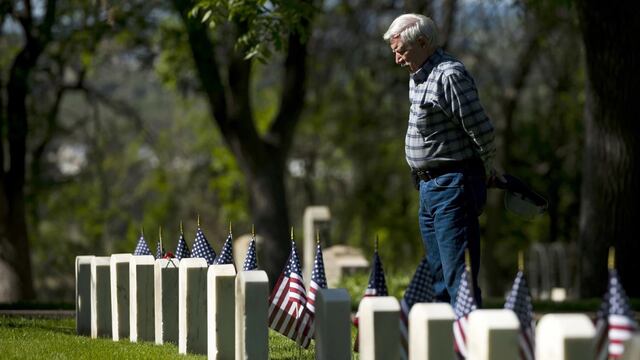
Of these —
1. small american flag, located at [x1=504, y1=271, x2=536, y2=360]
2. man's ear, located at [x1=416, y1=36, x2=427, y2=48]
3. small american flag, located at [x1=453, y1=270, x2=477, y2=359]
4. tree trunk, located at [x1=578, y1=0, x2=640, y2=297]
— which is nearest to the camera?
small american flag, located at [x1=504, y1=271, x2=536, y2=360]

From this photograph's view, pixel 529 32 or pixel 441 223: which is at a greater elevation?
pixel 529 32

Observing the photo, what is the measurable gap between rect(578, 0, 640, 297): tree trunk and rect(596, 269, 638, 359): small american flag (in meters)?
9.25

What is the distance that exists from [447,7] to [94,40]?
6083mm

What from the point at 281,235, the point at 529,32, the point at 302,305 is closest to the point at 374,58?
the point at 529,32

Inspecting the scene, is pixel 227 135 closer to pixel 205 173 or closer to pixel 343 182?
pixel 343 182

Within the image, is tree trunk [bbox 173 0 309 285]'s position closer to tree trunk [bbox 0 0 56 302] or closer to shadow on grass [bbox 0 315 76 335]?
tree trunk [bbox 0 0 56 302]

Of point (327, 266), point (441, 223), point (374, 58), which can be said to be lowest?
point (327, 266)

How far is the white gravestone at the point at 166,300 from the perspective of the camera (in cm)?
848

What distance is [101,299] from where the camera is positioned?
938cm

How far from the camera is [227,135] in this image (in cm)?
2047

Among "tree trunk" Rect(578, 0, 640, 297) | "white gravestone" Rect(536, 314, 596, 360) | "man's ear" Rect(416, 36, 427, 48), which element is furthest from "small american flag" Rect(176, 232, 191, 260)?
"tree trunk" Rect(578, 0, 640, 297)

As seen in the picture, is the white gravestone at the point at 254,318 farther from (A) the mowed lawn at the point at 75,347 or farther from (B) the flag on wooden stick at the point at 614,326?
(B) the flag on wooden stick at the point at 614,326

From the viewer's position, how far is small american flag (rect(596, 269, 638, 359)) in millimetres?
5465

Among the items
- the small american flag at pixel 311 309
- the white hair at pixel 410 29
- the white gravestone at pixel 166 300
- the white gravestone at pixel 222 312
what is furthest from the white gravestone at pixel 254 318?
the white hair at pixel 410 29
